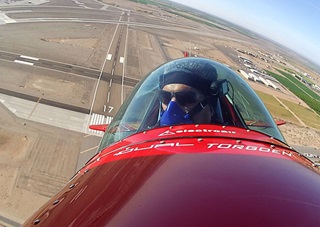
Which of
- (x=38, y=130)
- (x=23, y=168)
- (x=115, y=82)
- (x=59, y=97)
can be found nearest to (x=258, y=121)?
(x=23, y=168)

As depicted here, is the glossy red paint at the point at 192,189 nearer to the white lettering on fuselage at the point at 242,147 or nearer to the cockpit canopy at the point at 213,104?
the white lettering on fuselage at the point at 242,147

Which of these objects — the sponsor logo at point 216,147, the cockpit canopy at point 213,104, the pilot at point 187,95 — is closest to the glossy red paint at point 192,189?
the sponsor logo at point 216,147

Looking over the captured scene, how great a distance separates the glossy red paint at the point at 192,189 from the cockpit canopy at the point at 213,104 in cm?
146

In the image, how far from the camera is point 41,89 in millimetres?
38250

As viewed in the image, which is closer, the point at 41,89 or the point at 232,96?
the point at 232,96

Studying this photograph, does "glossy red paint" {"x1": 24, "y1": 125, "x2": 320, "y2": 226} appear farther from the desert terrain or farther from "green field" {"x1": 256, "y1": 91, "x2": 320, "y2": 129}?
"green field" {"x1": 256, "y1": 91, "x2": 320, "y2": 129}

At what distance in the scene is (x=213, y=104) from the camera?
17.5 ft

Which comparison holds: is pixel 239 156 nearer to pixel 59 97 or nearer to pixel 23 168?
pixel 23 168

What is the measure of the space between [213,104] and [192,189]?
2976 mm

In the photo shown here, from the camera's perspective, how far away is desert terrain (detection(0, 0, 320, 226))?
21094 millimetres

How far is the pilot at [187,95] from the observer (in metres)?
4.91

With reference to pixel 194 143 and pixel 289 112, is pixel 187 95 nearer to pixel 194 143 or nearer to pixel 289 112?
pixel 194 143

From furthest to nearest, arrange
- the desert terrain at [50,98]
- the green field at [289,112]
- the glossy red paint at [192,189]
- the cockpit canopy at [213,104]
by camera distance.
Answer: the green field at [289,112]
the desert terrain at [50,98]
the cockpit canopy at [213,104]
the glossy red paint at [192,189]

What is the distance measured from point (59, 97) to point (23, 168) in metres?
15.8
